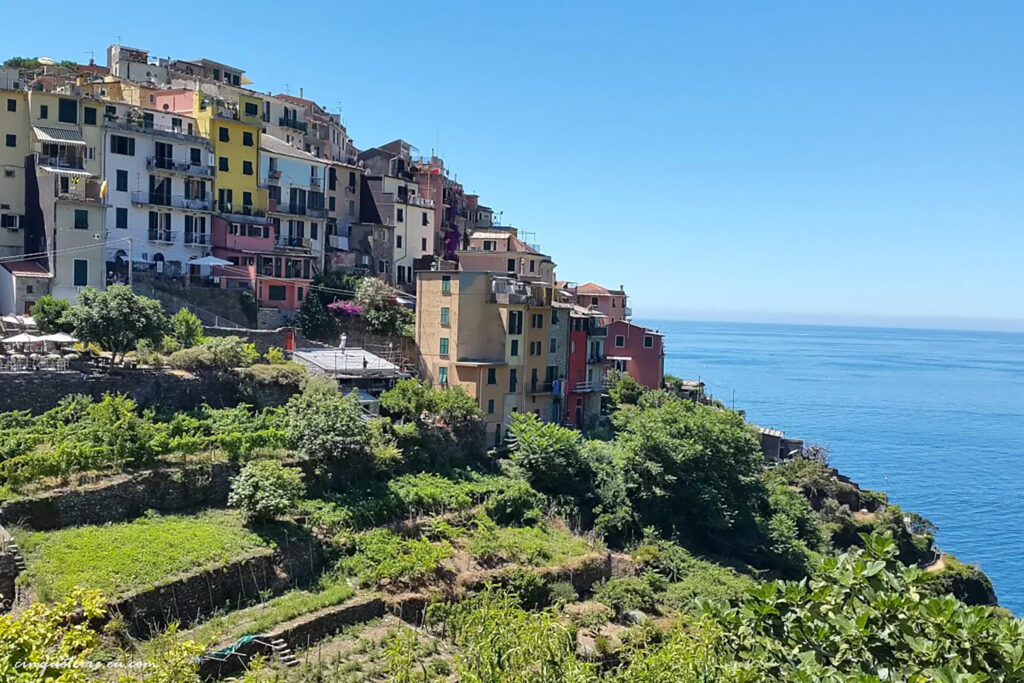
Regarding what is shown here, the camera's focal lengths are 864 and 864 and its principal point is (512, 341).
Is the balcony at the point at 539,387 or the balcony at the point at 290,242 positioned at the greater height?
the balcony at the point at 290,242

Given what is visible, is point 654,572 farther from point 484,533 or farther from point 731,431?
point 731,431

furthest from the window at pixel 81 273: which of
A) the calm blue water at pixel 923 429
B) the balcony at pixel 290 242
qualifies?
the calm blue water at pixel 923 429

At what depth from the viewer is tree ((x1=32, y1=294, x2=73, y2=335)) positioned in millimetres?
31050

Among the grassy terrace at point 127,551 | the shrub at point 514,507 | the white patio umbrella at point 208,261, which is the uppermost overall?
the white patio umbrella at point 208,261

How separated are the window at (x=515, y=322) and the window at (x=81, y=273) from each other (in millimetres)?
18544

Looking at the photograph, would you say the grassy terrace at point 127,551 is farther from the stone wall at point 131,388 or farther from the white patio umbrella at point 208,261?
the white patio umbrella at point 208,261

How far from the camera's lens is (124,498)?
79.3 ft

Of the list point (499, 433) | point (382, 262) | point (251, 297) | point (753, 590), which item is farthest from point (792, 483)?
point (753, 590)

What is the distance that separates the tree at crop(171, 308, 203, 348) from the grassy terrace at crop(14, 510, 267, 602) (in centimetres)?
1193

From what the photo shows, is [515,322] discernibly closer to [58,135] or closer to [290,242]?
[290,242]

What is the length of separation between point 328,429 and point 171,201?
67.2 feet

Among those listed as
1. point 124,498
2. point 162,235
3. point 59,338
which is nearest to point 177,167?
point 162,235

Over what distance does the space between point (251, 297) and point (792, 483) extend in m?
31.2

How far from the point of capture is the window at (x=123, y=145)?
41281mm
